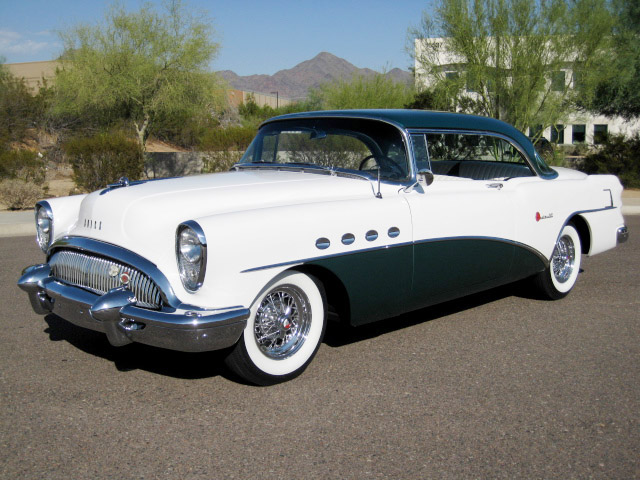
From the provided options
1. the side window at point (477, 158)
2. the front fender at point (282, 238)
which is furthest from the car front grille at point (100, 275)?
the side window at point (477, 158)

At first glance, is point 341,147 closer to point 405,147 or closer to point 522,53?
point 405,147

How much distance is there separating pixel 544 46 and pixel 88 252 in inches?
685

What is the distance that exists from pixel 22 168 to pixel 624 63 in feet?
54.8

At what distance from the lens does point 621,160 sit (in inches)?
798

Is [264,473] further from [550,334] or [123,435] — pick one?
[550,334]

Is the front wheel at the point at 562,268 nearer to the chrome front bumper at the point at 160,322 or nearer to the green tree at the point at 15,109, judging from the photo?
the chrome front bumper at the point at 160,322

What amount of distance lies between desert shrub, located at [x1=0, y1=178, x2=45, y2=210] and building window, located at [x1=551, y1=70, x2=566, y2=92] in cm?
1420

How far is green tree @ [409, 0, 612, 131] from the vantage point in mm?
18500

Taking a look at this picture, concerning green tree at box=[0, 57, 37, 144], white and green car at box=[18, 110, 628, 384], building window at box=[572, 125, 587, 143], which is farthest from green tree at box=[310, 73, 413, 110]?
building window at box=[572, 125, 587, 143]

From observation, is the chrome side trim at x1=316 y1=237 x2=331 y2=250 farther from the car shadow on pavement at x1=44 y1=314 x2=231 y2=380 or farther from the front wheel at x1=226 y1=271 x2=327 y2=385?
the car shadow on pavement at x1=44 y1=314 x2=231 y2=380

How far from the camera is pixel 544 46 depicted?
731 inches

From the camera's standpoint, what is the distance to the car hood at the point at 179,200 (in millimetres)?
3699

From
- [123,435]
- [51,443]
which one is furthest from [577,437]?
[51,443]

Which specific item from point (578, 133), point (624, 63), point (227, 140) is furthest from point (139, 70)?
point (578, 133)
